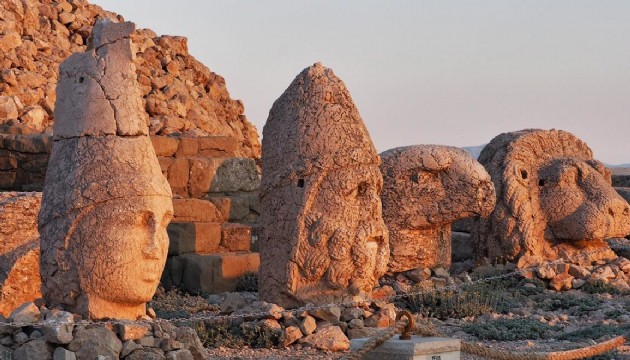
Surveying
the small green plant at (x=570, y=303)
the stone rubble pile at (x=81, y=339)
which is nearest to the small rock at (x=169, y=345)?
the stone rubble pile at (x=81, y=339)

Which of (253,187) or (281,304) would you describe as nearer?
(281,304)

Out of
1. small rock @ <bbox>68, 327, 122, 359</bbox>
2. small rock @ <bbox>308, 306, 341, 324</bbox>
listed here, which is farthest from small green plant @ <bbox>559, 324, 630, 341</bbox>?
small rock @ <bbox>68, 327, 122, 359</bbox>

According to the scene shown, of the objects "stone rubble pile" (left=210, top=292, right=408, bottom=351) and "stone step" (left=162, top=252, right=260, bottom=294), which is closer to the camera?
"stone rubble pile" (left=210, top=292, right=408, bottom=351)

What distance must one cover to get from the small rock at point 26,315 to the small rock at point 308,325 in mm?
2383

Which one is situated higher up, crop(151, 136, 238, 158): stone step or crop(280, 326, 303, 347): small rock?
crop(151, 136, 238, 158): stone step

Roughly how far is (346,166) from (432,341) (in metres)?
4.63

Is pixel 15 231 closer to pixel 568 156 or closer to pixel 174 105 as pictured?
pixel 568 156

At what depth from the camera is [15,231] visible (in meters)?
10.8

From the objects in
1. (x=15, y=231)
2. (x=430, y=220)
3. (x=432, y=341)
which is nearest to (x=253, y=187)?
(x=430, y=220)

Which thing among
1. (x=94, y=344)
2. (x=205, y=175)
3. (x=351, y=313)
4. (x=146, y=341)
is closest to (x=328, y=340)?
(x=351, y=313)

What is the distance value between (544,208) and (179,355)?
23.0ft

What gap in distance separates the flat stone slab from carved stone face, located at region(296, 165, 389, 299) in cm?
414

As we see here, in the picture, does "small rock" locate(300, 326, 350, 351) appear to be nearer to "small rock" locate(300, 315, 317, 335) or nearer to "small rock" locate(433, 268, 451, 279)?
"small rock" locate(300, 315, 317, 335)

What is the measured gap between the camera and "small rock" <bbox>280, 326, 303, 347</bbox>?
865 centimetres
